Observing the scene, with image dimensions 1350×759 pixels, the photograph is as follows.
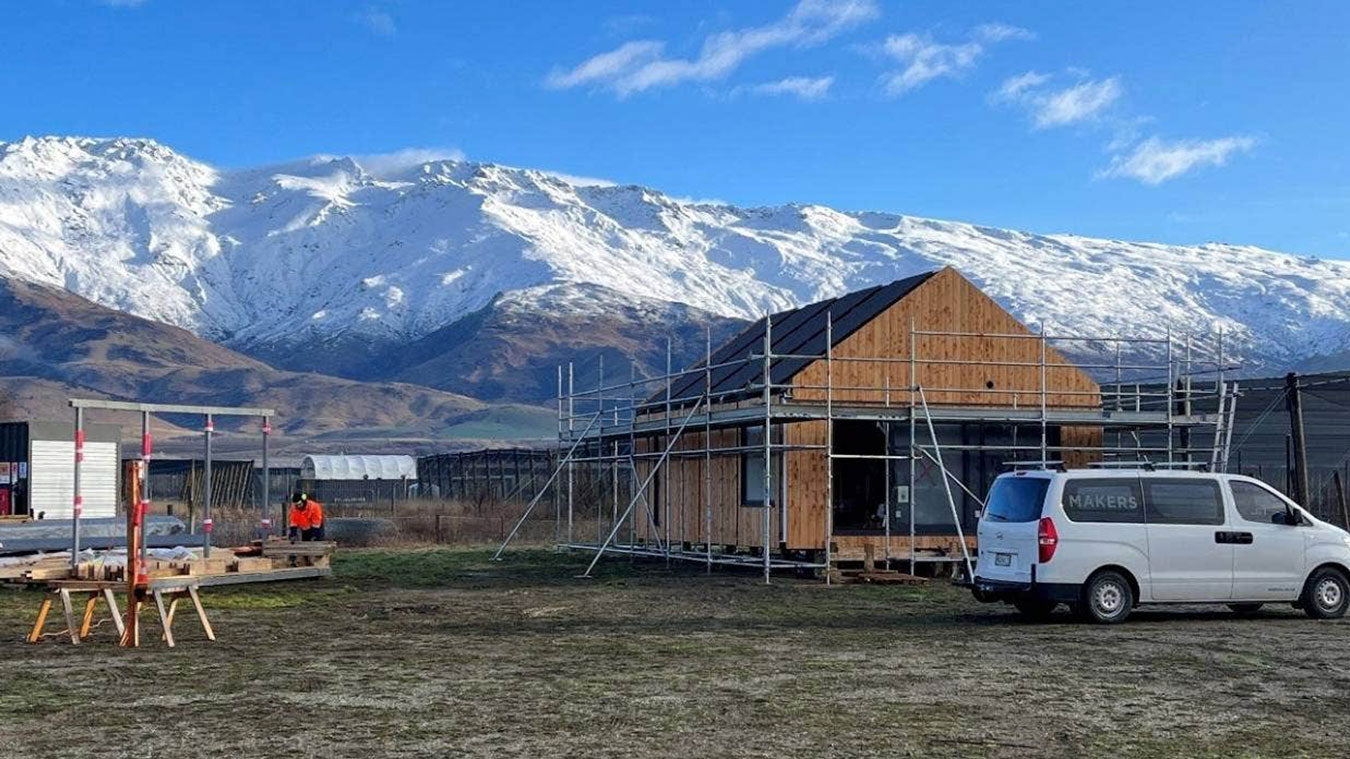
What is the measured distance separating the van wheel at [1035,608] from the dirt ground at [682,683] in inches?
8.8

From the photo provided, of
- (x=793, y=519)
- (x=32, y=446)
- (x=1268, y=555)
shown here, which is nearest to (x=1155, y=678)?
(x=1268, y=555)

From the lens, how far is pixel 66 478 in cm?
4150

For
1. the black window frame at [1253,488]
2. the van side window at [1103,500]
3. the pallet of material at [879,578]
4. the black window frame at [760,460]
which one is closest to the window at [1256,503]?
the black window frame at [1253,488]

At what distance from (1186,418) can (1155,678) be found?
54.8ft

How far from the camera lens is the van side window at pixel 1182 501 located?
20.0 metres

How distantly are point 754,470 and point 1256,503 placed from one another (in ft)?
36.1

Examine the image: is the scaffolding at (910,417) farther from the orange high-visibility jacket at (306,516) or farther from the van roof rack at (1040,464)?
the orange high-visibility jacket at (306,516)

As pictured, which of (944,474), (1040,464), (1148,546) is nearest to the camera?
(1148,546)

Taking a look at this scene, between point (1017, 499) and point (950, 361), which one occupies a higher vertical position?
point (950, 361)

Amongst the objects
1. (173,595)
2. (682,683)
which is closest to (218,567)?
(173,595)

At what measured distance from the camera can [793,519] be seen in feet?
94.1

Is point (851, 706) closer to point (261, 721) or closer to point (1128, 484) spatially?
point (261, 721)

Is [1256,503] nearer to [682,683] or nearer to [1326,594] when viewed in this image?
[1326,594]

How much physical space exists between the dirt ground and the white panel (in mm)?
18879
